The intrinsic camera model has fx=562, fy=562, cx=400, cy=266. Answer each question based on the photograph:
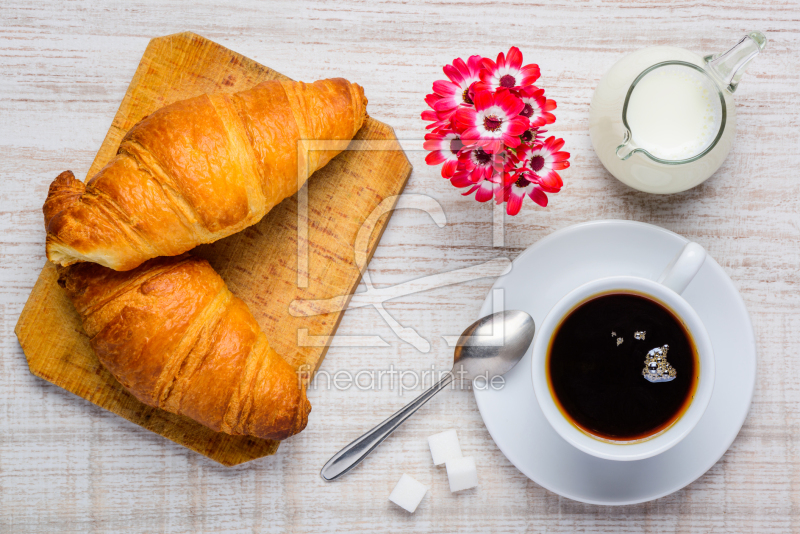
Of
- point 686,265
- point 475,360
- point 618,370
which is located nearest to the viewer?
point 686,265

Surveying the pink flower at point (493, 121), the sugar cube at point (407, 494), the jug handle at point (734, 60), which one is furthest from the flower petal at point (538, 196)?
the sugar cube at point (407, 494)

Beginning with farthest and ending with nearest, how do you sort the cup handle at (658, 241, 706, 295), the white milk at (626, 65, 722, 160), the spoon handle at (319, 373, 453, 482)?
1. the spoon handle at (319, 373, 453, 482)
2. the white milk at (626, 65, 722, 160)
3. the cup handle at (658, 241, 706, 295)

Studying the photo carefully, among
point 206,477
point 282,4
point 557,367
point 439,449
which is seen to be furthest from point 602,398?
point 282,4

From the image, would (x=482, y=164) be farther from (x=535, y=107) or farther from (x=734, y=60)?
(x=734, y=60)

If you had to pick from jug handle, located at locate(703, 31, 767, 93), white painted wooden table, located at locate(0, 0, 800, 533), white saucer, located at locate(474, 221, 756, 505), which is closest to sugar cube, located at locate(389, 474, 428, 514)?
white painted wooden table, located at locate(0, 0, 800, 533)

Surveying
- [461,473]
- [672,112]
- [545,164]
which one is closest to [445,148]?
[545,164]

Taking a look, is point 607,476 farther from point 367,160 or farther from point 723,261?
point 367,160

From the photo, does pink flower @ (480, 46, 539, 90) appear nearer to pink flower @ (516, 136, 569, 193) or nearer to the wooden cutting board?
pink flower @ (516, 136, 569, 193)
